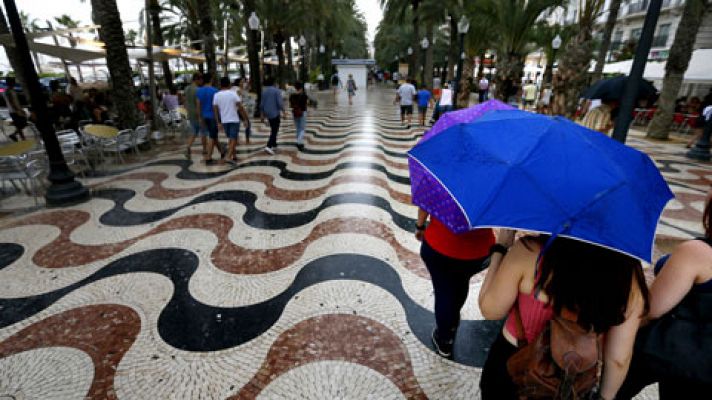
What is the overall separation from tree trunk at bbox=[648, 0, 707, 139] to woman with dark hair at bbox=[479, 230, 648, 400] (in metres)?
12.2

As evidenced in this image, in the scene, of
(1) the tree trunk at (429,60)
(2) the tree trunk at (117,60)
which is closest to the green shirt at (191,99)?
(2) the tree trunk at (117,60)

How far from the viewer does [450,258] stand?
6.29 feet

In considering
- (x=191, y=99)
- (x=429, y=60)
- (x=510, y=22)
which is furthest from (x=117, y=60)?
(x=429, y=60)

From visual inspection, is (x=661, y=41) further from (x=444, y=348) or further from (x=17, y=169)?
(x=17, y=169)

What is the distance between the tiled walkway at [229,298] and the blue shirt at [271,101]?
8.10 ft

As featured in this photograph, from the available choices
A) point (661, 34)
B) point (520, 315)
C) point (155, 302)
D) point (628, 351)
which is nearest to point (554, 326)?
point (520, 315)

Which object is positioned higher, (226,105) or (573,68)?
Result: (573,68)

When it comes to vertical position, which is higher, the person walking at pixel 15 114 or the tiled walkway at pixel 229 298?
the person walking at pixel 15 114

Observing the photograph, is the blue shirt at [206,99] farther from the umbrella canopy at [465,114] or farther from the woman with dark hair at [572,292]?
the woman with dark hair at [572,292]

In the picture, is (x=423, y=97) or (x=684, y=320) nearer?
(x=684, y=320)

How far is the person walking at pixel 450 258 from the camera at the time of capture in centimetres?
188

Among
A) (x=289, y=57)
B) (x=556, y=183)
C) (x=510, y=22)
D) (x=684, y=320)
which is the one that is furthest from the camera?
(x=289, y=57)

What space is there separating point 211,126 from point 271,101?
4.56ft

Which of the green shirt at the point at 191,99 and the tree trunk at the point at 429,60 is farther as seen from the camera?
the tree trunk at the point at 429,60
